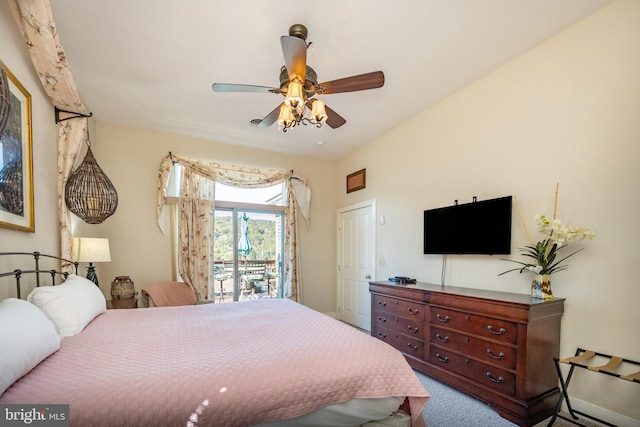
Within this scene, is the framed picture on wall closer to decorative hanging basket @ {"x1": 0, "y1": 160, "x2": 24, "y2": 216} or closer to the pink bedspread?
decorative hanging basket @ {"x1": 0, "y1": 160, "x2": 24, "y2": 216}

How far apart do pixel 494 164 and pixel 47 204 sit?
397 centimetres

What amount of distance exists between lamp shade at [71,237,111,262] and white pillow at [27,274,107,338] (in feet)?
2.79

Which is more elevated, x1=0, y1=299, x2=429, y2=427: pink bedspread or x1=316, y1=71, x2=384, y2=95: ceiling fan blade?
x1=316, y1=71, x2=384, y2=95: ceiling fan blade

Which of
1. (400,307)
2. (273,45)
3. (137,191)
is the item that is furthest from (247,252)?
(273,45)

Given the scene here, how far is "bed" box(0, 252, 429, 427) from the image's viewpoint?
103 centimetres

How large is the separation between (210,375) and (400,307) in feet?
7.46

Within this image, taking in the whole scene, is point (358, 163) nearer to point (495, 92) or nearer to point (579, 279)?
point (495, 92)

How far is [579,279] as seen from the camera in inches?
81.5

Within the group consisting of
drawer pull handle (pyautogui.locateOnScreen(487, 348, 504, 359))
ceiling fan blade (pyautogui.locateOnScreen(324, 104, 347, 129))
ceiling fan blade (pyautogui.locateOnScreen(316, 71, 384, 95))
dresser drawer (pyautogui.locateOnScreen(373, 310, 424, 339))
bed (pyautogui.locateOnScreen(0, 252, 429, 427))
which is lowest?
dresser drawer (pyautogui.locateOnScreen(373, 310, 424, 339))

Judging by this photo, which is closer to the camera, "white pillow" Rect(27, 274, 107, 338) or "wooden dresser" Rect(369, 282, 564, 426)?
"white pillow" Rect(27, 274, 107, 338)

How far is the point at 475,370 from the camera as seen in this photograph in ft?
7.44

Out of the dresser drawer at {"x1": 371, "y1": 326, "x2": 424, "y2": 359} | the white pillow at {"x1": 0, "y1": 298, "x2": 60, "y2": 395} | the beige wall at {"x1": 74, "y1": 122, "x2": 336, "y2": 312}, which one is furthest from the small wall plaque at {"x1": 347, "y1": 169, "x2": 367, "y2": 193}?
the white pillow at {"x1": 0, "y1": 298, "x2": 60, "y2": 395}

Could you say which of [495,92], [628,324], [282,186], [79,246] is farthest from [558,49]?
[79,246]

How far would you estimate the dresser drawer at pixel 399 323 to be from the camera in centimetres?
277
